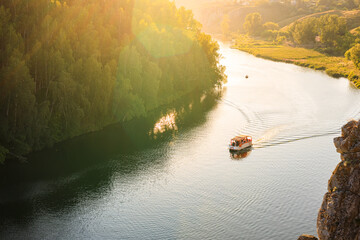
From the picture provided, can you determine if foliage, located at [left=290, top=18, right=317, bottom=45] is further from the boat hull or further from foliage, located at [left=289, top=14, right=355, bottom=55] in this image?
the boat hull

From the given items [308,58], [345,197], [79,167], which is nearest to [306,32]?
[308,58]

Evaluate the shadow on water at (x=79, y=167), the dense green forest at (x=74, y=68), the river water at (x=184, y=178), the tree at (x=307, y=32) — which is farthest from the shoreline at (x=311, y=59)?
the shadow on water at (x=79, y=167)

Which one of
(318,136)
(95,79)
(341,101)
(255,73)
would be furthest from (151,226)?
(255,73)

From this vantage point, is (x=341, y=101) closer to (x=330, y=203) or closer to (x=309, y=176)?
(x=309, y=176)

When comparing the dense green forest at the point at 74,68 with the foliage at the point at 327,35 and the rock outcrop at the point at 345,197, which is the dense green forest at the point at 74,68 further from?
the foliage at the point at 327,35

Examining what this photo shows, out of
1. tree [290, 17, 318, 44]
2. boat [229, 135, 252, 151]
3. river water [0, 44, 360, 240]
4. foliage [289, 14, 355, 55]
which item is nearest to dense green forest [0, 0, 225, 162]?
river water [0, 44, 360, 240]

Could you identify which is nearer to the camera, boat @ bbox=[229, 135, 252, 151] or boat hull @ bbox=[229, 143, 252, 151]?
boat hull @ bbox=[229, 143, 252, 151]
